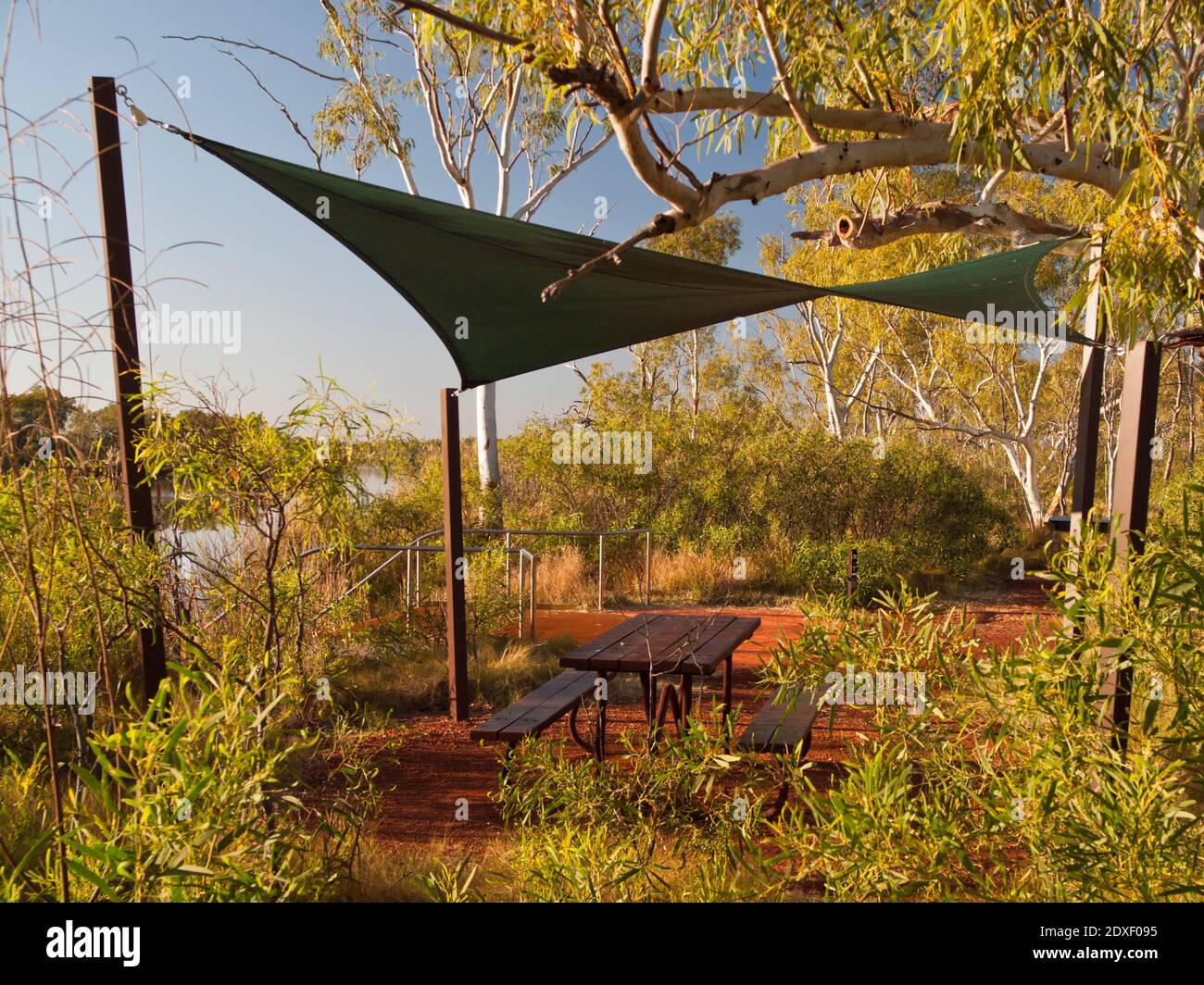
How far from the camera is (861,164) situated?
3.58 metres

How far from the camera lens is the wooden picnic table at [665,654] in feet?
11.9

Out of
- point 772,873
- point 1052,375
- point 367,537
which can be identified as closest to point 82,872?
point 772,873

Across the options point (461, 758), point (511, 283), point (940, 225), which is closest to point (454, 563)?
point (461, 758)

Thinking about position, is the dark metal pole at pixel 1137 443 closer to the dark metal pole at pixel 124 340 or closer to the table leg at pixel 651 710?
the table leg at pixel 651 710

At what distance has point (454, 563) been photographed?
4.84 m

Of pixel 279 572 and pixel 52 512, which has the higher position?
pixel 52 512

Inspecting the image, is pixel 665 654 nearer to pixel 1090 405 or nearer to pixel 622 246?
pixel 1090 405

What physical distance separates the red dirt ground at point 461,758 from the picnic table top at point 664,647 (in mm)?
213

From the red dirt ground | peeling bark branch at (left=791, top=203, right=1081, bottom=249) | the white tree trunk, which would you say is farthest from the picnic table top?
the white tree trunk

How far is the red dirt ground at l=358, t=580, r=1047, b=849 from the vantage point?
329 cm

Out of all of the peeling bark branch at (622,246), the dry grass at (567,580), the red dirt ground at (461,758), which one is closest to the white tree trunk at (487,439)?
the dry grass at (567,580)

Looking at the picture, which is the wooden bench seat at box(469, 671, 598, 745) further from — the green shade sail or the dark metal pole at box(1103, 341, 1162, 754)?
the dark metal pole at box(1103, 341, 1162, 754)

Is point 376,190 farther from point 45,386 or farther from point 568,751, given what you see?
point 568,751

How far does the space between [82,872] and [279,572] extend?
206cm
